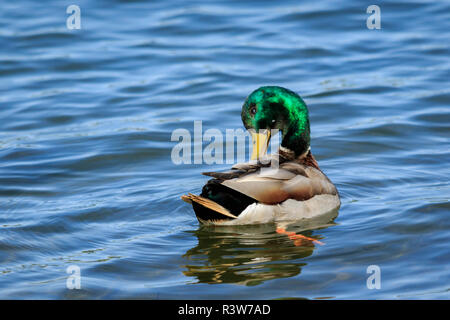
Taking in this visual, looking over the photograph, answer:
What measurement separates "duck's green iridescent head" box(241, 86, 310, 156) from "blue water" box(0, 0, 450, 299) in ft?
2.45

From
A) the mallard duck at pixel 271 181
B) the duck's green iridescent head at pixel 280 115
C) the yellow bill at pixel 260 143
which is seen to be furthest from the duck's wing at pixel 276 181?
the duck's green iridescent head at pixel 280 115

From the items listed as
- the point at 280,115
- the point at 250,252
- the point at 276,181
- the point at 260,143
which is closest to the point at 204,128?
the point at 280,115

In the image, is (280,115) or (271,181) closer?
A: (271,181)

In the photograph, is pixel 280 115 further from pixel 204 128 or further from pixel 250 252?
pixel 204 128

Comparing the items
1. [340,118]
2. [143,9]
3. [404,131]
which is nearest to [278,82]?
[340,118]

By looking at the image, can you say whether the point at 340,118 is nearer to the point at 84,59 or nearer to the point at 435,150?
the point at 435,150

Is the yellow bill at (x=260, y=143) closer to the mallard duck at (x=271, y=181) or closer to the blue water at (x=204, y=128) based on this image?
the mallard duck at (x=271, y=181)

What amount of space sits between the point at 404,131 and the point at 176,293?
4.87 metres

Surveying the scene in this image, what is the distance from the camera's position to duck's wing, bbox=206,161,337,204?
6027 millimetres

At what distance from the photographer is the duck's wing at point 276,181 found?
19.8ft

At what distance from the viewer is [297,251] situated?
5.92 meters

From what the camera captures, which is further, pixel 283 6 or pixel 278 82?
pixel 283 6

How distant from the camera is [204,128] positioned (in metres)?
9.61

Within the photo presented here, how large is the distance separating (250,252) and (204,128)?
12.7ft
